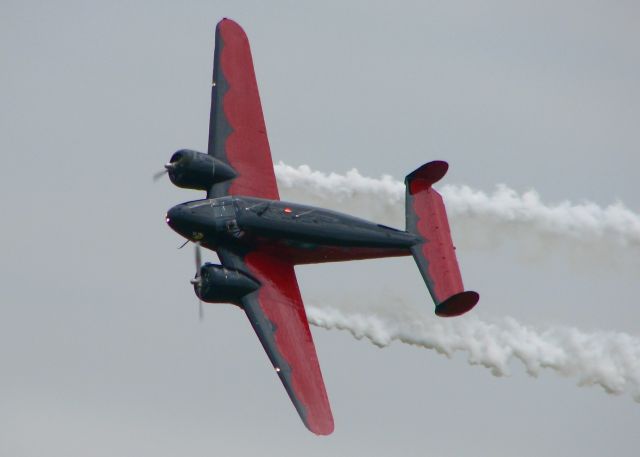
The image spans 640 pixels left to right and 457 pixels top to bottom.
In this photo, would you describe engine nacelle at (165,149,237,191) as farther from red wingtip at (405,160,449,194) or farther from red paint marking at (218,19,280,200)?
red wingtip at (405,160,449,194)

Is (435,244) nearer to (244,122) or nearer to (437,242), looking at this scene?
(437,242)

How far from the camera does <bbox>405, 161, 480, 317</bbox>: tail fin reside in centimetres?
7056

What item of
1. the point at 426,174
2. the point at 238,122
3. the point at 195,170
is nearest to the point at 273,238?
the point at 195,170

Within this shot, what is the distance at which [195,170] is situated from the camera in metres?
71.8

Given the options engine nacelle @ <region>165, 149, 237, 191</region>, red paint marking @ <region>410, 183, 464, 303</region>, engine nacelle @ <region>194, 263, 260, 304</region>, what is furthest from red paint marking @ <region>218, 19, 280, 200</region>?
red paint marking @ <region>410, 183, 464, 303</region>

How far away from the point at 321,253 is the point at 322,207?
221cm

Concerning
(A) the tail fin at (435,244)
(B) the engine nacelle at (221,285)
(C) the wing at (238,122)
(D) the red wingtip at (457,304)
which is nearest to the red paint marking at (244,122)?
(C) the wing at (238,122)

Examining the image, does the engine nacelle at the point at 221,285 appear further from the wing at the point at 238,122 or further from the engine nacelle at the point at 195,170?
the engine nacelle at the point at 195,170

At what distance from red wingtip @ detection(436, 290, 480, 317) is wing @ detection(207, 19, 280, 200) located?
6.88 metres

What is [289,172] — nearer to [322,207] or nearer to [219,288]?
[322,207]

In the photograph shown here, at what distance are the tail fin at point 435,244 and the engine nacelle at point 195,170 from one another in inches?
245

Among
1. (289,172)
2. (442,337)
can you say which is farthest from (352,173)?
(442,337)

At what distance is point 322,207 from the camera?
73.9 m

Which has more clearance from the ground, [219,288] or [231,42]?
[231,42]
